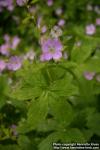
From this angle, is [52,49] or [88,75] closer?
[52,49]

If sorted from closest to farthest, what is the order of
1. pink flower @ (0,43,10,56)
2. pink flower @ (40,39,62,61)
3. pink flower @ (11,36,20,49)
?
1. pink flower @ (40,39,62,61)
2. pink flower @ (0,43,10,56)
3. pink flower @ (11,36,20,49)

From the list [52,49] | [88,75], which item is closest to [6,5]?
[88,75]

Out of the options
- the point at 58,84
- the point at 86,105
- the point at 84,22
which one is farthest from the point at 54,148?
the point at 84,22

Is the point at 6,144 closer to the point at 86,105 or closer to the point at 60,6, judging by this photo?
the point at 86,105

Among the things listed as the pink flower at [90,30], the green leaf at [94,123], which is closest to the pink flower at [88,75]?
the green leaf at [94,123]

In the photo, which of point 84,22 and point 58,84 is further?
point 84,22

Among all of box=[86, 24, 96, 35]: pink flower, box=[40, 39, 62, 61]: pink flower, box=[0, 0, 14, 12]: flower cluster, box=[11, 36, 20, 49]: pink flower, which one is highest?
box=[0, 0, 14, 12]: flower cluster

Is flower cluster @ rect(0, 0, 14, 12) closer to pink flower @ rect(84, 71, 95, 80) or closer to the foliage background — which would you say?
the foliage background

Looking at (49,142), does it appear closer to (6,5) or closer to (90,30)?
(90,30)

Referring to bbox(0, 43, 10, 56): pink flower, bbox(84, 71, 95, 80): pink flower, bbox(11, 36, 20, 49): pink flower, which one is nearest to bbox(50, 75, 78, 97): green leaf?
bbox(84, 71, 95, 80): pink flower

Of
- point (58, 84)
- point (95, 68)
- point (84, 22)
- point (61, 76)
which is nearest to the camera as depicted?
point (58, 84)

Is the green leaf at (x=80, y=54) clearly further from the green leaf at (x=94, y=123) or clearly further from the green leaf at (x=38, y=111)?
the green leaf at (x=38, y=111)
